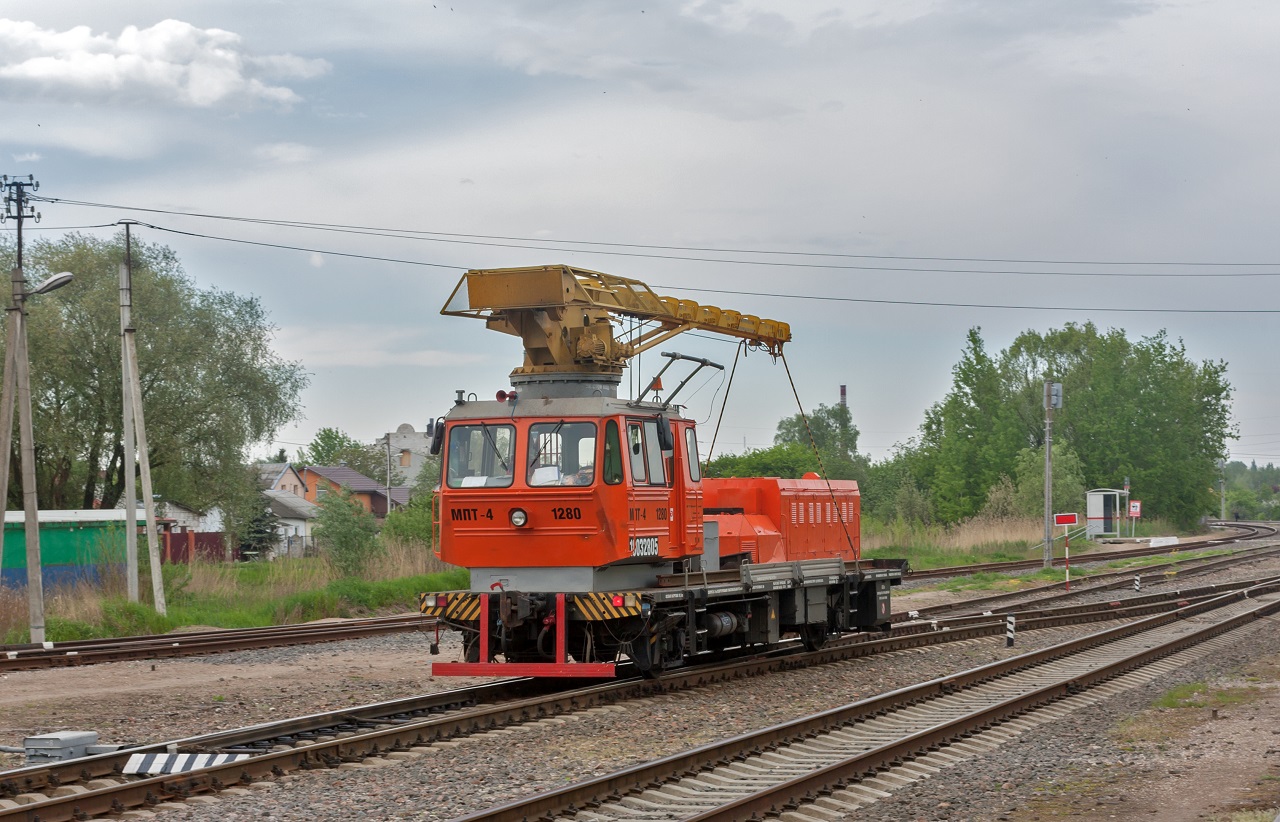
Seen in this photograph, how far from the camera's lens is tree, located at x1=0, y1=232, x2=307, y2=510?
142 feet

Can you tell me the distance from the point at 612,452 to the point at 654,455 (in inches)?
36.0

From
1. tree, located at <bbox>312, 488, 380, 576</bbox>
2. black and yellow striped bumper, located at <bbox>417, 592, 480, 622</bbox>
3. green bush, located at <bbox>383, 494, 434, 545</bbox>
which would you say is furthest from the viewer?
green bush, located at <bbox>383, 494, 434, 545</bbox>

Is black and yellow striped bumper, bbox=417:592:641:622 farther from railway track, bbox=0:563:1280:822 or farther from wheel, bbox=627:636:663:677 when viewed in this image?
railway track, bbox=0:563:1280:822

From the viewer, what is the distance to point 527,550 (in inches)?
572

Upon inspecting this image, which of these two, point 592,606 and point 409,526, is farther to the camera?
point 409,526

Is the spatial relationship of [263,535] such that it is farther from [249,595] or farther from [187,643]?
[187,643]

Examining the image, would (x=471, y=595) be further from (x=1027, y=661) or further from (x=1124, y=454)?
(x=1124, y=454)

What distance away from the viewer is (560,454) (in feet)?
47.9

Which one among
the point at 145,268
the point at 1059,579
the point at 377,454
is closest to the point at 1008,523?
the point at 1059,579

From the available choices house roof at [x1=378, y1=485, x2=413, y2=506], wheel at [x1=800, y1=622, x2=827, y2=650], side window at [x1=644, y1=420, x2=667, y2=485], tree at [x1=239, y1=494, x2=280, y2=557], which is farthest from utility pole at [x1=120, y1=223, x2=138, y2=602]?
house roof at [x1=378, y1=485, x2=413, y2=506]

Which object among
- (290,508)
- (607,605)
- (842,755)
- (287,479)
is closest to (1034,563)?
(607,605)

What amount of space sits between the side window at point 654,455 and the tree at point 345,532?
17.8 metres

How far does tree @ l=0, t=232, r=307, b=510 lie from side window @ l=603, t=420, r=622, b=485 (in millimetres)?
33256

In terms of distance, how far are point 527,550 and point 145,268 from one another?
118ft
